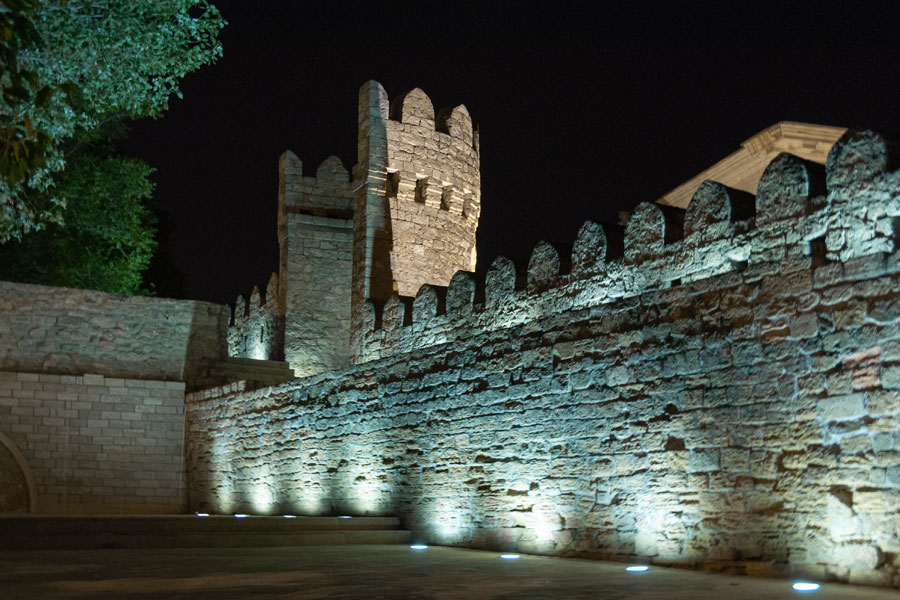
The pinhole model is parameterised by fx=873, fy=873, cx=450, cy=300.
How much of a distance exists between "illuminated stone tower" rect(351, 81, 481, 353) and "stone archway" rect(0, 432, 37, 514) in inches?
185

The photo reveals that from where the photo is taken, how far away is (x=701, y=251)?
709 cm

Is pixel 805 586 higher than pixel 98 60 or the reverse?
the reverse

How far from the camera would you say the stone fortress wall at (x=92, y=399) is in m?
11.6

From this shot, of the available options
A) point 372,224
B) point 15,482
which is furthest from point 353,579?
point 15,482

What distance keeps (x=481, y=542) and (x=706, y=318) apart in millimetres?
2790

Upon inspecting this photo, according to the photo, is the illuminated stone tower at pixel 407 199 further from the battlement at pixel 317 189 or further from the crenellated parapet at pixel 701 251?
the battlement at pixel 317 189

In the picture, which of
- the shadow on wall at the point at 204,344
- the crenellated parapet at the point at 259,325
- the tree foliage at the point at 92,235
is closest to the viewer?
the shadow on wall at the point at 204,344

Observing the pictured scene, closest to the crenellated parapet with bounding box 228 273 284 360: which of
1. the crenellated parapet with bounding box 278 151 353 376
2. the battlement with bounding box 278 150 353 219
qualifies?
the crenellated parapet with bounding box 278 151 353 376

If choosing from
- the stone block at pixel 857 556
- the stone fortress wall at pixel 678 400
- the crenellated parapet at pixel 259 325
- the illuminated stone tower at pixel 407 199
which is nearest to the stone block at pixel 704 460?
the stone fortress wall at pixel 678 400

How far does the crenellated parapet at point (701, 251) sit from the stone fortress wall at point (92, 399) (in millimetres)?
3428

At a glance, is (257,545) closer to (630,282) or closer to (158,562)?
(158,562)

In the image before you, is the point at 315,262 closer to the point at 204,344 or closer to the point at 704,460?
the point at 204,344

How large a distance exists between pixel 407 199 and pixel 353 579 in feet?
27.9

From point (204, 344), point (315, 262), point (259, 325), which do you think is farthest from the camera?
point (259, 325)
